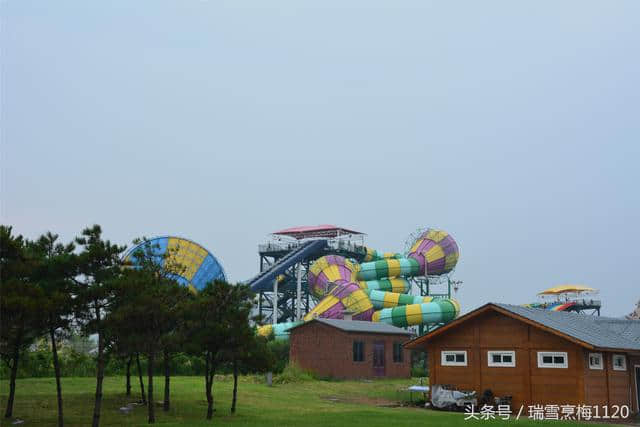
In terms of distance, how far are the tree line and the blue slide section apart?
51550 millimetres

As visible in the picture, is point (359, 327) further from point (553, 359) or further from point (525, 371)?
point (553, 359)

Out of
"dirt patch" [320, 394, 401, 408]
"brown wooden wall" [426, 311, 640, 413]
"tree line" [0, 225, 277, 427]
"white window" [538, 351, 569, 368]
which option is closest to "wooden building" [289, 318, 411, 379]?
"dirt patch" [320, 394, 401, 408]

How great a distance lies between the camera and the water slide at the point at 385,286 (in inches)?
2677

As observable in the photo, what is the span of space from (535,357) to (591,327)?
480 centimetres

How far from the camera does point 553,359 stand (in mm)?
32000

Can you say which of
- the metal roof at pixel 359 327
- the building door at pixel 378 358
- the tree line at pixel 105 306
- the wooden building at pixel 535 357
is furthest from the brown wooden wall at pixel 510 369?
the building door at pixel 378 358

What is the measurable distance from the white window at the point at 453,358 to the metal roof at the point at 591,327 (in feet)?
10.3

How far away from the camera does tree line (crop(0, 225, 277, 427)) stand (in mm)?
19891

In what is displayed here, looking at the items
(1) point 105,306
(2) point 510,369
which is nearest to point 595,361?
(2) point 510,369

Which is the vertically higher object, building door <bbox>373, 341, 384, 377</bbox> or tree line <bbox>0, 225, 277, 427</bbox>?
tree line <bbox>0, 225, 277, 427</bbox>

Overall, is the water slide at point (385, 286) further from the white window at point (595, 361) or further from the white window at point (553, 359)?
the white window at point (595, 361)

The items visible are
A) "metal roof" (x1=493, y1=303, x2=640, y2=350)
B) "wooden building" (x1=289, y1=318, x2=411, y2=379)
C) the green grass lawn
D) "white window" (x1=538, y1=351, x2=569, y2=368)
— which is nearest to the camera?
the green grass lawn

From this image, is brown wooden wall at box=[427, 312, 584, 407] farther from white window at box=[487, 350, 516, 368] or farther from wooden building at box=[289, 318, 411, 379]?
wooden building at box=[289, 318, 411, 379]

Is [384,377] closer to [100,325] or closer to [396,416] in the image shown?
[396,416]
